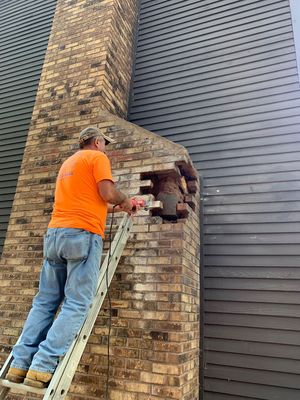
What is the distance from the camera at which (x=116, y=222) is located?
3.10 meters

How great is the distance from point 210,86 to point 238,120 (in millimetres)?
669

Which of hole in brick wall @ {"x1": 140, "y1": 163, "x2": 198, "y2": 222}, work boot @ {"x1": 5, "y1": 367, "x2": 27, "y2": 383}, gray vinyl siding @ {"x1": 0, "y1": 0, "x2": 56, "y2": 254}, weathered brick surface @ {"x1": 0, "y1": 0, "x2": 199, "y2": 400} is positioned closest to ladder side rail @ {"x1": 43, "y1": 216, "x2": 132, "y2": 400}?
work boot @ {"x1": 5, "y1": 367, "x2": 27, "y2": 383}

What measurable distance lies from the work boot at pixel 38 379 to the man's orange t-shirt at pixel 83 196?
0.87 metres

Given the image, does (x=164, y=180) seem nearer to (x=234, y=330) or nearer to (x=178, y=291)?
(x=178, y=291)

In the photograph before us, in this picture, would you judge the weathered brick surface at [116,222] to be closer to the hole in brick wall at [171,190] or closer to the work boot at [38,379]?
the hole in brick wall at [171,190]

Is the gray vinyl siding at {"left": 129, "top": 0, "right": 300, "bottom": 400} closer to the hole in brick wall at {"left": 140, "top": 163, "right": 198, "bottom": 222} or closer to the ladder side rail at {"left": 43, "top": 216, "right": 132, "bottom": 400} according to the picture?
the hole in brick wall at {"left": 140, "top": 163, "right": 198, "bottom": 222}

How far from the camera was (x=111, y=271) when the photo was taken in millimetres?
2451

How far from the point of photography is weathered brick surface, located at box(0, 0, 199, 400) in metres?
2.50

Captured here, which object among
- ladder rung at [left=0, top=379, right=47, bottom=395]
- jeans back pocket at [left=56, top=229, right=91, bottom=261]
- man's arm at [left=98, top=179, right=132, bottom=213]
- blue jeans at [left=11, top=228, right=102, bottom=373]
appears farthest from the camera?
man's arm at [left=98, top=179, right=132, bottom=213]

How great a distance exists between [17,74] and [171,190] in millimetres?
4375

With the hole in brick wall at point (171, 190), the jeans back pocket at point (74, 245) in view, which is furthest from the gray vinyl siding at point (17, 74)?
the jeans back pocket at point (74, 245)

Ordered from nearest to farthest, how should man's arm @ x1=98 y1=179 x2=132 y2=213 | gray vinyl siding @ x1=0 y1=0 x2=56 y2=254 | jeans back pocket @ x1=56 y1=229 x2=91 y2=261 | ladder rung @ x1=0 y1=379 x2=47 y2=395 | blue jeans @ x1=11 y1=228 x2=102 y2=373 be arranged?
1. ladder rung @ x1=0 y1=379 x2=47 y2=395
2. blue jeans @ x1=11 y1=228 x2=102 y2=373
3. jeans back pocket @ x1=56 y1=229 x2=91 y2=261
4. man's arm @ x1=98 y1=179 x2=132 y2=213
5. gray vinyl siding @ x1=0 y1=0 x2=56 y2=254

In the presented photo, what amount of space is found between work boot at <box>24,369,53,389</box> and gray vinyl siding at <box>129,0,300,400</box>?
5.40 ft

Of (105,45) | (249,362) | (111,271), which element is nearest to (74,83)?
(105,45)
